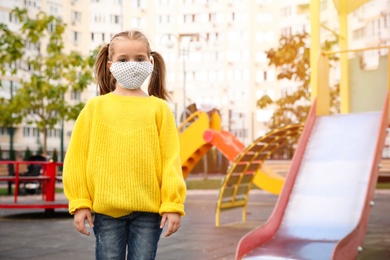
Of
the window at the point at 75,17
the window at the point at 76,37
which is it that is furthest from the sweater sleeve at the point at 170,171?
the window at the point at 75,17

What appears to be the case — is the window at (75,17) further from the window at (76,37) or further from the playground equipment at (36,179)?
the playground equipment at (36,179)

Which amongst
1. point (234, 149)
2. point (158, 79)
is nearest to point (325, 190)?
point (158, 79)

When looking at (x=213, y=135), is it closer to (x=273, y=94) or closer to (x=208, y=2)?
(x=273, y=94)

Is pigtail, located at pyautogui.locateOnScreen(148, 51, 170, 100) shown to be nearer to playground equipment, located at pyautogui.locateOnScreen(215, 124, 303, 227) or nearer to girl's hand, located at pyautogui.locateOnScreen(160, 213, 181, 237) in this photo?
girl's hand, located at pyautogui.locateOnScreen(160, 213, 181, 237)

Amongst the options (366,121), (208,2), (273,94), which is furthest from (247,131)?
(366,121)

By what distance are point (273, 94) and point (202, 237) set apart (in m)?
68.8

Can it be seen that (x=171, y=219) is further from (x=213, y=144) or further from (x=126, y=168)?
(x=213, y=144)

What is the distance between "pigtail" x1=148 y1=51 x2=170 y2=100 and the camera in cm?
327

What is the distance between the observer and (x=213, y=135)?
14.7 m

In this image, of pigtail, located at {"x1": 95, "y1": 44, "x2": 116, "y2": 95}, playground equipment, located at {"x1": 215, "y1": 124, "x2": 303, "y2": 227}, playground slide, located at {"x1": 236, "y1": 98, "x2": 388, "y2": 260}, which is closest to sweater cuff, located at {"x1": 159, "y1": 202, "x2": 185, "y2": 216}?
pigtail, located at {"x1": 95, "y1": 44, "x2": 116, "y2": 95}

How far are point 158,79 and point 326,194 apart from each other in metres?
5.22

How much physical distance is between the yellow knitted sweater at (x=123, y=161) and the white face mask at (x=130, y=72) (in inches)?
2.8

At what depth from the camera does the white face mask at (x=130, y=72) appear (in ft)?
9.96

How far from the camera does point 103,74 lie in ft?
10.8
